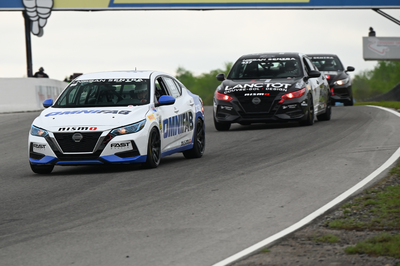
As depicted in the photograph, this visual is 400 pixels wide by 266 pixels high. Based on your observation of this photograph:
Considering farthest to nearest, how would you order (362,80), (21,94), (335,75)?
(362,80) → (335,75) → (21,94)

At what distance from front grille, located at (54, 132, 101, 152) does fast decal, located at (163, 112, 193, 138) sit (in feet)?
4.44

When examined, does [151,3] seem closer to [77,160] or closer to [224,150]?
[224,150]

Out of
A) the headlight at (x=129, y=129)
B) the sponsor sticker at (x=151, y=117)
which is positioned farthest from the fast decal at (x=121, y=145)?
the sponsor sticker at (x=151, y=117)

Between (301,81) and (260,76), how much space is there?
38.8 inches

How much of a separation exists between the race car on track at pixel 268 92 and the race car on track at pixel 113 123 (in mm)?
4511

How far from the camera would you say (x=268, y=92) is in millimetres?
16297

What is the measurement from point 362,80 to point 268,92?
147 m

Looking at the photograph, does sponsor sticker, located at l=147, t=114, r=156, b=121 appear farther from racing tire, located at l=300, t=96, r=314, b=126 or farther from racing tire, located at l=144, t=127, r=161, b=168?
racing tire, located at l=300, t=96, r=314, b=126

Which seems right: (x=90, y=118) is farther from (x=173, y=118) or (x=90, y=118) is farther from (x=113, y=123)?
(x=173, y=118)

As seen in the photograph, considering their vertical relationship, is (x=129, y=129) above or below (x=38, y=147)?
above

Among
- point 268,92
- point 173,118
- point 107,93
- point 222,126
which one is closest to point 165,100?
point 173,118

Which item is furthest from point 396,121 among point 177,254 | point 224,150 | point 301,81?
point 177,254

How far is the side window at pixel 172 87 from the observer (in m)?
11.8

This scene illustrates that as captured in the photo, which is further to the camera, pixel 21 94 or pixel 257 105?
pixel 21 94
